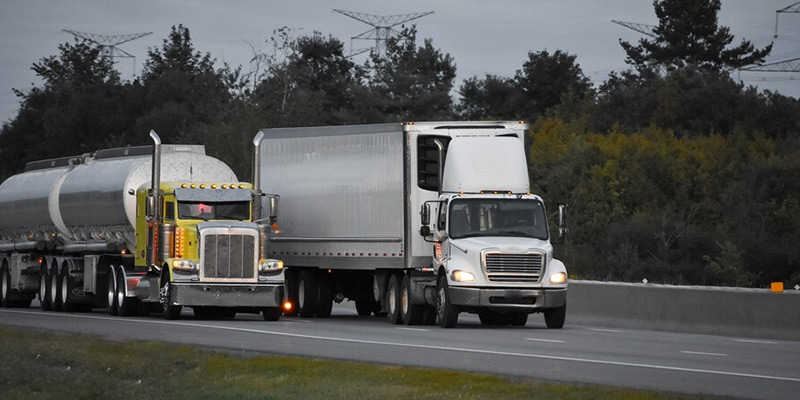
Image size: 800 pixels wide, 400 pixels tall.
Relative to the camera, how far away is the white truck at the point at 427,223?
100ft

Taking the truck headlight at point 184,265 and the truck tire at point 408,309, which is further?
the truck headlight at point 184,265

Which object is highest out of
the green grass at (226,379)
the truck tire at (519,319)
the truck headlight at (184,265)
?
the truck headlight at (184,265)

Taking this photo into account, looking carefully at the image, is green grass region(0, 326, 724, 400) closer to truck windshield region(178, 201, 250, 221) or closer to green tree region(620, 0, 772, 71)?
truck windshield region(178, 201, 250, 221)

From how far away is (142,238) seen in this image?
117ft

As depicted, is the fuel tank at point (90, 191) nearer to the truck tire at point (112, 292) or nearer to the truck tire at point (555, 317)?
the truck tire at point (112, 292)

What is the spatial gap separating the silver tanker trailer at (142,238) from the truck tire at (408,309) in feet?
9.12

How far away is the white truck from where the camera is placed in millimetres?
30562

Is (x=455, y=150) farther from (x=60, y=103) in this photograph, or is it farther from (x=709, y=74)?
(x=60, y=103)

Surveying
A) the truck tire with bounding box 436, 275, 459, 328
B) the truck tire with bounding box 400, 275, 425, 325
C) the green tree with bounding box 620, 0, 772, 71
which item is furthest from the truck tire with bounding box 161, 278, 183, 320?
the green tree with bounding box 620, 0, 772, 71

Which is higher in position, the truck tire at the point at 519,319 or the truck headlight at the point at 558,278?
the truck headlight at the point at 558,278

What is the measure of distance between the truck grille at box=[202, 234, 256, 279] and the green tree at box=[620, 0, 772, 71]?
89.3 m

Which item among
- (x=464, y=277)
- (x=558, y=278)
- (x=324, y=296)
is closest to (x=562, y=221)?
(x=558, y=278)

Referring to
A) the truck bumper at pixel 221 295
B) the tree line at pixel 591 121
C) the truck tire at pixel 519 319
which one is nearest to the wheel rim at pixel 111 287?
the truck bumper at pixel 221 295

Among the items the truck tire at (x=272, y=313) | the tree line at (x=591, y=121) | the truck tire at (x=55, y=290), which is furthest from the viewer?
the tree line at (x=591, y=121)
